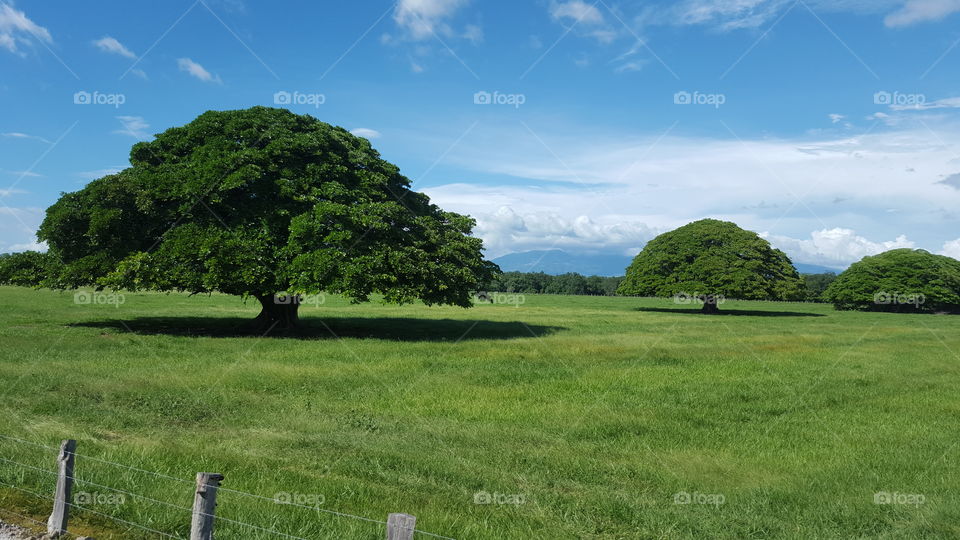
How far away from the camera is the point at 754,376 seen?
71.7 feet

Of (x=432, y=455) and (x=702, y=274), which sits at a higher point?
(x=702, y=274)

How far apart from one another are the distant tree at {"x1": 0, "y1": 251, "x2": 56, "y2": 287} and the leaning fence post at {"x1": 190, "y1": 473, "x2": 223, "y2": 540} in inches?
1151

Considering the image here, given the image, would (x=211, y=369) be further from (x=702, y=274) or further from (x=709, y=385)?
(x=702, y=274)

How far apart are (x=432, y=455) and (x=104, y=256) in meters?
23.9

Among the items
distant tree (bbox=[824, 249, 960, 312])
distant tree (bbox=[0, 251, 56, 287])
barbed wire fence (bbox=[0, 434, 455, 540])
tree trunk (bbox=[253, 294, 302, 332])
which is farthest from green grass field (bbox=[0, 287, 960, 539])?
distant tree (bbox=[824, 249, 960, 312])

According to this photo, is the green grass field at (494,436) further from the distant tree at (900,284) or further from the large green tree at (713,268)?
the distant tree at (900,284)

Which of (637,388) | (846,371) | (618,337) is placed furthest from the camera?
(618,337)

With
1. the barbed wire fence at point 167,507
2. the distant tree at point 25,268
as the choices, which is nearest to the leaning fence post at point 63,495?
the barbed wire fence at point 167,507

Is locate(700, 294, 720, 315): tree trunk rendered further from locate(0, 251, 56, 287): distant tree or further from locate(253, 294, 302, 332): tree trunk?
locate(0, 251, 56, 287): distant tree

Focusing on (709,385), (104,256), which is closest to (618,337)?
(709,385)

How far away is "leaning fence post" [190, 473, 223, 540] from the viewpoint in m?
5.97

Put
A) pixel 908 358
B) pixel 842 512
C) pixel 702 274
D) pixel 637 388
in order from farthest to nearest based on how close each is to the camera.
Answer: pixel 702 274
pixel 908 358
pixel 637 388
pixel 842 512

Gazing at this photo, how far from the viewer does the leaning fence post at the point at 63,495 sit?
707cm

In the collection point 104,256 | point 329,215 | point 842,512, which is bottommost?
point 842,512
